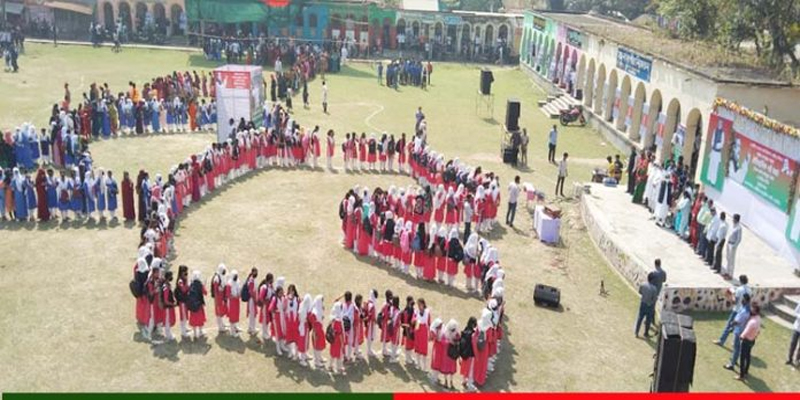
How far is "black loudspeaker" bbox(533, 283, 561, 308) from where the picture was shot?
13.2 metres

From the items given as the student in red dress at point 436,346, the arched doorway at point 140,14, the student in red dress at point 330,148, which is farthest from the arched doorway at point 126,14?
the student in red dress at point 436,346

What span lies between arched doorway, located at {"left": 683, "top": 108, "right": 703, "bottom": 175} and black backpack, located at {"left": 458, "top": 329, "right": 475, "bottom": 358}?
484 inches

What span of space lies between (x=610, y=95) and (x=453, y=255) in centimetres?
1645

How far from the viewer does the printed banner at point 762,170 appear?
1503cm

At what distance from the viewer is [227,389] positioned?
1003 centimetres

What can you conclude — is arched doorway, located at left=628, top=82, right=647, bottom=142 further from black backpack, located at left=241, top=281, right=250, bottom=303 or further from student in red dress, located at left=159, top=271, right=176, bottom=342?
student in red dress, located at left=159, top=271, right=176, bottom=342

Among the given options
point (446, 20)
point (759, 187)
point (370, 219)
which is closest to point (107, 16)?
point (446, 20)

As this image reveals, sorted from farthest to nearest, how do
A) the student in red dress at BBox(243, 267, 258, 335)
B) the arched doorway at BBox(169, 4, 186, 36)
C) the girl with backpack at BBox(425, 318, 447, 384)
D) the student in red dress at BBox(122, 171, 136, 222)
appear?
the arched doorway at BBox(169, 4, 186, 36) → the student in red dress at BBox(122, 171, 136, 222) → the student in red dress at BBox(243, 267, 258, 335) → the girl with backpack at BBox(425, 318, 447, 384)

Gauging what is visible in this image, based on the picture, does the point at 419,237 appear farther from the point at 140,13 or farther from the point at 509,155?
the point at 140,13

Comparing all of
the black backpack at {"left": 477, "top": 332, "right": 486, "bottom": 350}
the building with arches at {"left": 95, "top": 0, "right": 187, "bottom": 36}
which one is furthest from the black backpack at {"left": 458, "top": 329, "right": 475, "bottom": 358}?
the building with arches at {"left": 95, "top": 0, "right": 187, "bottom": 36}

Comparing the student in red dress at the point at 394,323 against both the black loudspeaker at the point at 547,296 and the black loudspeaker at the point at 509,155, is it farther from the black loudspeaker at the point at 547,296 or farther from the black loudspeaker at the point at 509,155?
the black loudspeaker at the point at 509,155

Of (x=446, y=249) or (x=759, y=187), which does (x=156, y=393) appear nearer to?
(x=446, y=249)

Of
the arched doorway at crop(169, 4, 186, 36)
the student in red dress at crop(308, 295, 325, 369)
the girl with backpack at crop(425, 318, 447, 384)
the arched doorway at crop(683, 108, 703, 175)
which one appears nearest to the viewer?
the girl with backpack at crop(425, 318, 447, 384)

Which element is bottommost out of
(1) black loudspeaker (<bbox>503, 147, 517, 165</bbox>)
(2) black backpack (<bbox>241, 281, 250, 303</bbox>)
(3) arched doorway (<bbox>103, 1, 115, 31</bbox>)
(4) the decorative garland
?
(2) black backpack (<bbox>241, 281, 250, 303</bbox>)
